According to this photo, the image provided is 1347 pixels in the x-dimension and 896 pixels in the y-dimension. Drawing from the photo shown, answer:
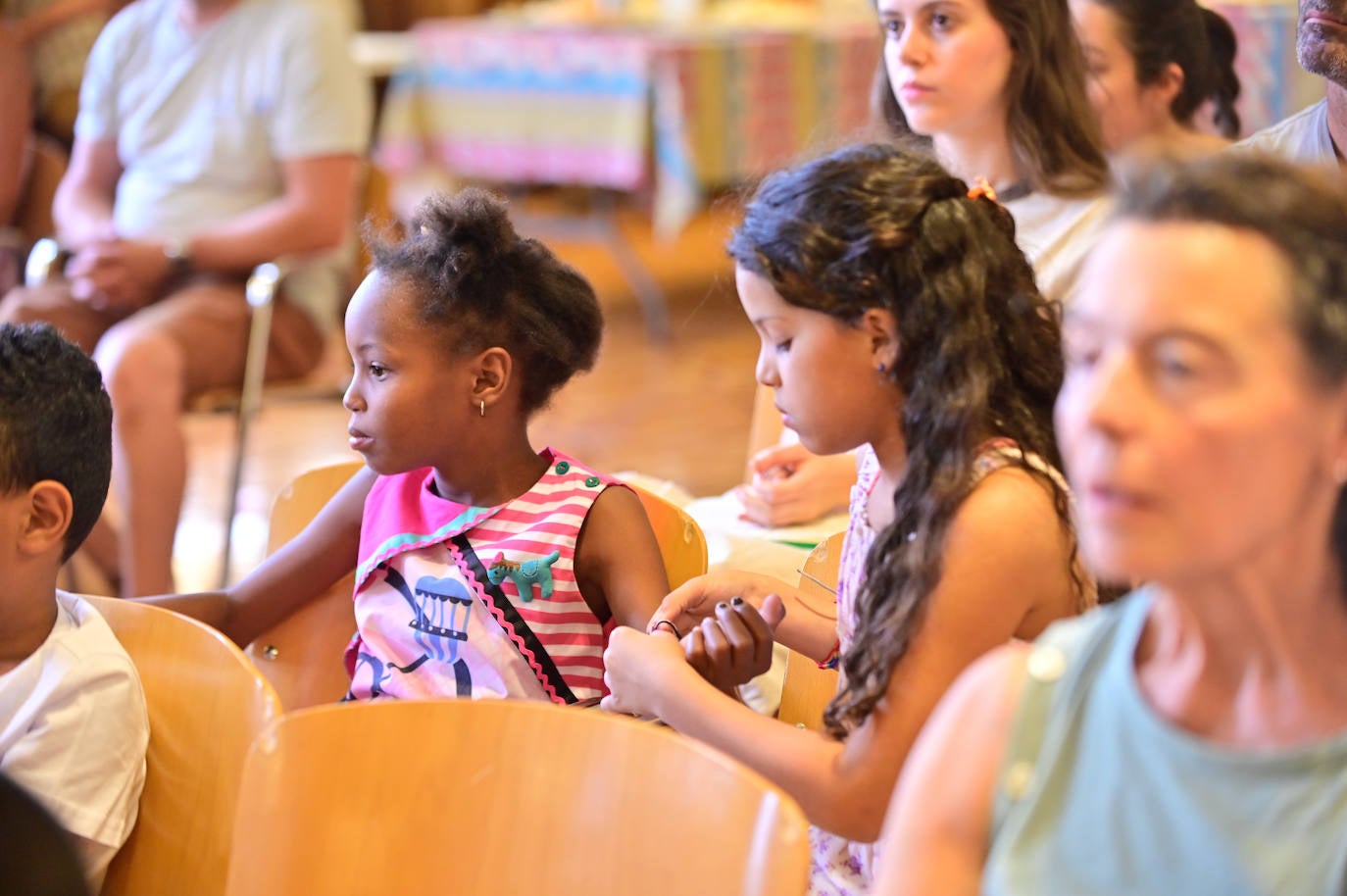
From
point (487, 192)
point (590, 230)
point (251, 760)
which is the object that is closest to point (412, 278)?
point (487, 192)

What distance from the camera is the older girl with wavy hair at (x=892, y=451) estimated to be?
1.15m

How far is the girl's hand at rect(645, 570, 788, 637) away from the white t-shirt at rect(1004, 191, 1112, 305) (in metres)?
0.73

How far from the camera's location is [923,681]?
114cm

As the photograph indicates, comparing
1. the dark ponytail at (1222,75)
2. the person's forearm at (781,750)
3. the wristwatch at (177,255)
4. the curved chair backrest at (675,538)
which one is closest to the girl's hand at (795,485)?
the curved chair backrest at (675,538)

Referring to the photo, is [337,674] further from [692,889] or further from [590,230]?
[590,230]

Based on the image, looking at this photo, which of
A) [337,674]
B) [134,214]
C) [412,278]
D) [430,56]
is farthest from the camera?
[430,56]

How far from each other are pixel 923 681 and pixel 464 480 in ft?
2.19

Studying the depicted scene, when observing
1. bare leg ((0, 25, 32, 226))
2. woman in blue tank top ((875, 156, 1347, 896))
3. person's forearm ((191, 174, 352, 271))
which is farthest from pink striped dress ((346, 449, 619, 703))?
bare leg ((0, 25, 32, 226))

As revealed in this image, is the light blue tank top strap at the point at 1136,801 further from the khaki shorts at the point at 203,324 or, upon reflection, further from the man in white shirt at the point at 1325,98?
the khaki shorts at the point at 203,324

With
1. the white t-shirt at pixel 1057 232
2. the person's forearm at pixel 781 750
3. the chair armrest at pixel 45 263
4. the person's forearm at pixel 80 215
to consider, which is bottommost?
the chair armrest at pixel 45 263

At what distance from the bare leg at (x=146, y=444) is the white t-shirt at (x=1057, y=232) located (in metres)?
1.51

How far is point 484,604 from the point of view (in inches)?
61.4

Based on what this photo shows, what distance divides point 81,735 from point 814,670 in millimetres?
699

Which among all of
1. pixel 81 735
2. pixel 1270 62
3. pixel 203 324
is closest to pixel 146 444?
pixel 203 324
